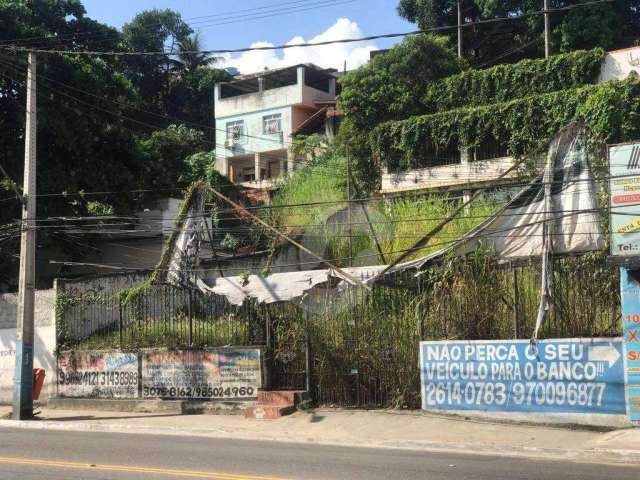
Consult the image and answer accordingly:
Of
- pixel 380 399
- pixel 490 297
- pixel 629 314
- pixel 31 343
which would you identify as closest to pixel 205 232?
pixel 31 343

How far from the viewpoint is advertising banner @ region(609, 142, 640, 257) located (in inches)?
495

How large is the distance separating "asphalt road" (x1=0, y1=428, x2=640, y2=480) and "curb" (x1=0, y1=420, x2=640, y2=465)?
25.8 inches

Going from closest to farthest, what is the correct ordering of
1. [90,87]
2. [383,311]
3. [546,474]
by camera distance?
[546,474] < [383,311] < [90,87]

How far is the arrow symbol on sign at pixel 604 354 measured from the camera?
42.3ft

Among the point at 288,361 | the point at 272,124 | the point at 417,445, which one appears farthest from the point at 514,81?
the point at 417,445

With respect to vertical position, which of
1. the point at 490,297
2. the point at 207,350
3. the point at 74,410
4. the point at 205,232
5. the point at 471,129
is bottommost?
the point at 74,410

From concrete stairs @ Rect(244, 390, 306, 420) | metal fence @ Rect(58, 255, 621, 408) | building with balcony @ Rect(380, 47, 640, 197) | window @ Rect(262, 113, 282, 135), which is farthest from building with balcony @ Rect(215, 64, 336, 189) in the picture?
concrete stairs @ Rect(244, 390, 306, 420)

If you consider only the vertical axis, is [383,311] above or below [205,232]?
below

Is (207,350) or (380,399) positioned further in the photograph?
(207,350)

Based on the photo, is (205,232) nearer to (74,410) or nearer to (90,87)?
(74,410)

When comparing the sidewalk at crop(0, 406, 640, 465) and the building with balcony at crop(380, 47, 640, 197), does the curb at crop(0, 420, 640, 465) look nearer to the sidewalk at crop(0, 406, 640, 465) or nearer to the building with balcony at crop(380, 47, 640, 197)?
the sidewalk at crop(0, 406, 640, 465)

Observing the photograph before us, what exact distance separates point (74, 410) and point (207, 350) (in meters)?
4.32

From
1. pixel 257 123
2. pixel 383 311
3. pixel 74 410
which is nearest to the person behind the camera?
pixel 383 311

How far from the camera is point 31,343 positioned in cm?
1716
